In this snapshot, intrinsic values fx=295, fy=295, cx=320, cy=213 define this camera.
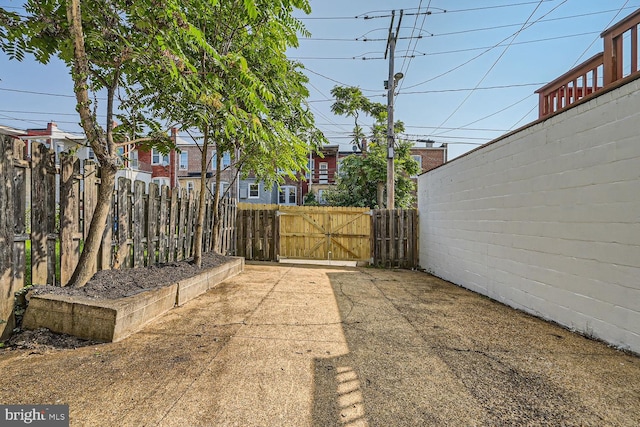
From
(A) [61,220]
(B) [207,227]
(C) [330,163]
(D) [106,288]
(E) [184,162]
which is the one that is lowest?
(D) [106,288]

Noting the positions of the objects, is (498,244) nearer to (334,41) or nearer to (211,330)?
(211,330)

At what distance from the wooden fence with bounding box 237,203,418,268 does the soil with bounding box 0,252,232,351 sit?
3.80 meters

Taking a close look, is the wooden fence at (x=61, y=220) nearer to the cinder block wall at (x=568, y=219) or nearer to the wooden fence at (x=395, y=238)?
the wooden fence at (x=395, y=238)

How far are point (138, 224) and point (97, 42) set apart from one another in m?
2.57

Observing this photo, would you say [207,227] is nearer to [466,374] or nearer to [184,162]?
[466,374]

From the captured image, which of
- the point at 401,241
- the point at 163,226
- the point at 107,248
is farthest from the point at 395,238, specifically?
the point at 107,248

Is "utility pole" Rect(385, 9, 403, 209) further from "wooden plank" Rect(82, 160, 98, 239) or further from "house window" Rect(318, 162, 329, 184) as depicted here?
A: "house window" Rect(318, 162, 329, 184)

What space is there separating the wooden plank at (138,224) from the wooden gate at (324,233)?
4.83 meters

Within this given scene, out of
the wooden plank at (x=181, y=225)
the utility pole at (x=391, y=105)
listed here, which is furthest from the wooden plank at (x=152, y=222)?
the utility pole at (x=391, y=105)

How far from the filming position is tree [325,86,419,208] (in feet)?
46.1

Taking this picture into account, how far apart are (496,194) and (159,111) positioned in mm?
5902

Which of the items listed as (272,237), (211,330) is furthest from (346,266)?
(211,330)

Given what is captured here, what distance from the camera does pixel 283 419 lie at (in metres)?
1.80

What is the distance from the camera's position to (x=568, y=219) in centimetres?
359
